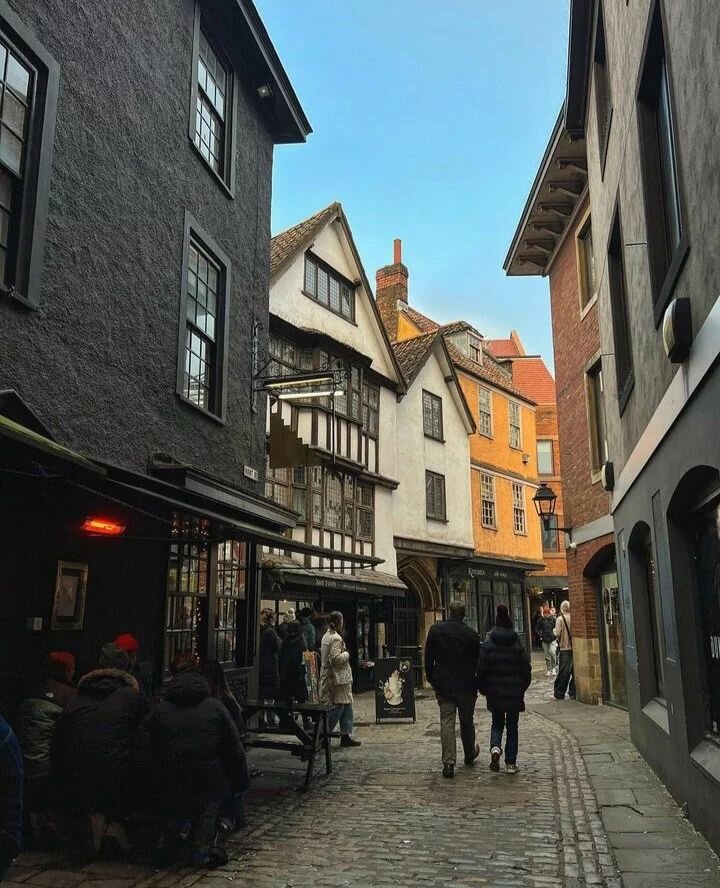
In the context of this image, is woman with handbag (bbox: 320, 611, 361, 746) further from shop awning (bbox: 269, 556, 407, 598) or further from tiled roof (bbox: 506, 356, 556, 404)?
tiled roof (bbox: 506, 356, 556, 404)

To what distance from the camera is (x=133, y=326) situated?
8.08 metres

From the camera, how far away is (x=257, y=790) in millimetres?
7652

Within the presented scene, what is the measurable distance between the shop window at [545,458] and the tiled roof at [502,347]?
13379 millimetres

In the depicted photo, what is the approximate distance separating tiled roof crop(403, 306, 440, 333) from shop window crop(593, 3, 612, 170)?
18.6 meters

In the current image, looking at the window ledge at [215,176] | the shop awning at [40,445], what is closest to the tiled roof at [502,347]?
the window ledge at [215,176]

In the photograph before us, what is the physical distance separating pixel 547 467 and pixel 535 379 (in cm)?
913

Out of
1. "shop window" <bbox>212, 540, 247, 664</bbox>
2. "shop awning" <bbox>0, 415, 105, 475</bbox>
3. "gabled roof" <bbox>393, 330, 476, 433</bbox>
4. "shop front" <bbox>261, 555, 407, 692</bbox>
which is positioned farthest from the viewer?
"gabled roof" <bbox>393, 330, 476, 433</bbox>

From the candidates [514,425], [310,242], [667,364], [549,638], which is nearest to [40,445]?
[667,364]

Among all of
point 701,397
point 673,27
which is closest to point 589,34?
point 673,27

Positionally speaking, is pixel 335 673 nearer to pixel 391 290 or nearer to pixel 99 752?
pixel 99 752

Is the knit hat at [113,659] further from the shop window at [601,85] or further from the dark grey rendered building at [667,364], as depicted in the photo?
the shop window at [601,85]

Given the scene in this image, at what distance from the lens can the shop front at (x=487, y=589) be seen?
2453 centimetres

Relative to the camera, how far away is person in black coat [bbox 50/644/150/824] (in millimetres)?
5344

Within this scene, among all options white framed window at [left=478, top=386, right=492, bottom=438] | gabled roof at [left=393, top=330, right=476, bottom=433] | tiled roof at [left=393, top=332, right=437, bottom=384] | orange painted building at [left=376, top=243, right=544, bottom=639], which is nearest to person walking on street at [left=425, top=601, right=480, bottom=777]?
tiled roof at [left=393, top=332, right=437, bottom=384]
